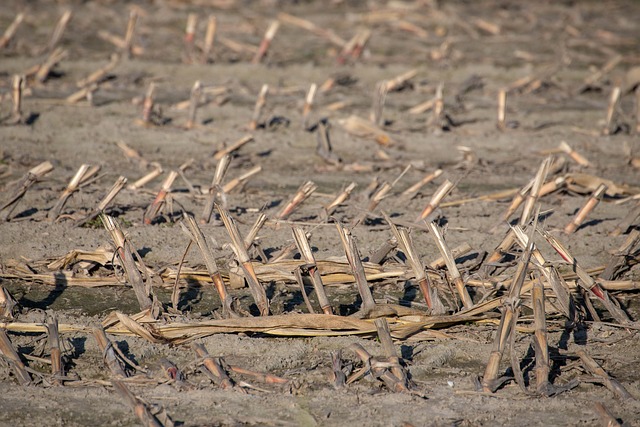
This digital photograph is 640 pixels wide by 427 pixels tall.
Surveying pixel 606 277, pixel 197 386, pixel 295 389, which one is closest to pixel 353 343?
pixel 295 389

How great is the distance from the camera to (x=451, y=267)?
12.1ft

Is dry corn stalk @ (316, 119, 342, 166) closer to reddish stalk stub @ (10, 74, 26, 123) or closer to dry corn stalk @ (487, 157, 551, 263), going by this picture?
dry corn stalk @ (487, 157, 551, 263)

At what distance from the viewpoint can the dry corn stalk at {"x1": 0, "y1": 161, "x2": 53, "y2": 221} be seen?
4.39 metres

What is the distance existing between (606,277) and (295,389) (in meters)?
1.80

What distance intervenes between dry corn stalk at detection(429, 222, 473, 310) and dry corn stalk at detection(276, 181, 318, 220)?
1001 mm

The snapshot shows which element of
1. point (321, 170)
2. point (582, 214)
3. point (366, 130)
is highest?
point (582, 214)

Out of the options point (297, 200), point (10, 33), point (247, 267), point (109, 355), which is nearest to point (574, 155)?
point (297, 200)

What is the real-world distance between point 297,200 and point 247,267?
100 centimetres

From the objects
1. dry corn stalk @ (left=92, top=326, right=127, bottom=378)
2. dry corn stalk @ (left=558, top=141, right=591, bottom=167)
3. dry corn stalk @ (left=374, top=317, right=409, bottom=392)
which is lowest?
dry corn stalk @ (left=558, top=141, right=591, bottom=167)

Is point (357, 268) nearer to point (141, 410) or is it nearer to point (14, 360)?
point (141, 410)

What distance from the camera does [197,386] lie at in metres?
3.09

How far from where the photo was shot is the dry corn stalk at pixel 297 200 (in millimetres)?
4500

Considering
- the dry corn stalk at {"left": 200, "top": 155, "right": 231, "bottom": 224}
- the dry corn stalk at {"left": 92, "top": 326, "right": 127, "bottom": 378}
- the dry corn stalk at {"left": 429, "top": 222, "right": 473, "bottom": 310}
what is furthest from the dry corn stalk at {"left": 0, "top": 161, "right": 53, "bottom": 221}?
the dry corn stalk at {"left": 429, "top": 222, "right": 473, "bottom": 310}

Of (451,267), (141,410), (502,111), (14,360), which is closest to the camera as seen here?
(141,410)
